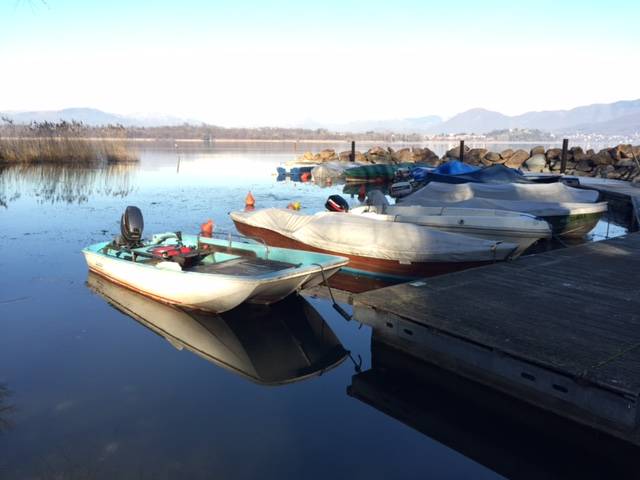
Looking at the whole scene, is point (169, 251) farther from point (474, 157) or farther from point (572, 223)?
point (474, 157)

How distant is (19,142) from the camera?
39.4 metres

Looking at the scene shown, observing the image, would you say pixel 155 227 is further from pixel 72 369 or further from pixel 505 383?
pixel 505 383

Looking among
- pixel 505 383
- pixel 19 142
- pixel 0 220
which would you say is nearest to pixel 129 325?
pixel 505 383

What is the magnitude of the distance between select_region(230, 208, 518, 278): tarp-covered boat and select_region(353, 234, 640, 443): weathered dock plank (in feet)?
4.58

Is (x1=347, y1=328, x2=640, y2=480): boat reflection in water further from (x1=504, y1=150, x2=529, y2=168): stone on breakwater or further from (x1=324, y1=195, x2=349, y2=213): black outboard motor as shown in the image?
(x1=504, y1=150, x2=529, y2=168): stone on breakwater

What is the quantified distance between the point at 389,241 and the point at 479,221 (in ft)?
8.55

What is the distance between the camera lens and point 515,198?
15.5m

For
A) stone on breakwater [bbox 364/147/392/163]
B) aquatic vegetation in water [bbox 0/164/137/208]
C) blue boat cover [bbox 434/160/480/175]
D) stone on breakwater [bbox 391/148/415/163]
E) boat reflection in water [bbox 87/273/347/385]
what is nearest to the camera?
boat reflection in water [bbox 87/273/347/385]

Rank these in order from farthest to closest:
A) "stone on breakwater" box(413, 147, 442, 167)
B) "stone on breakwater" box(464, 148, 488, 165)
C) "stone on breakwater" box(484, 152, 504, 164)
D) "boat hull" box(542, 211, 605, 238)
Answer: "stone on breakwater" box(413, 147, 442, 167), "stone on breakwater" box(464, 148, 488, 165), "stone on breakwater" box(484, 152, 504, 164), "boat hull" box(542, 211, 605, 238)

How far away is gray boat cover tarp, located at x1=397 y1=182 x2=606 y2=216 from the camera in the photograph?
14422 millimetres

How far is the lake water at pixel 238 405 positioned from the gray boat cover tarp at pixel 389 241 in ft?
6.66

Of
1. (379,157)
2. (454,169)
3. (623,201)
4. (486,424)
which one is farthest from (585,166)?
(486,424)

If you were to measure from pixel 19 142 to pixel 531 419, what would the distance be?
43310 millimetres

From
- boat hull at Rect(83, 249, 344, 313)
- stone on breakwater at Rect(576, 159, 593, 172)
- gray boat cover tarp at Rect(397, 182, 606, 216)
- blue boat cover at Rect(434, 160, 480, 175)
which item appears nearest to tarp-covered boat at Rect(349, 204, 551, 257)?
gray boat cover tarp at Rect(397, 182, 606, 216)
